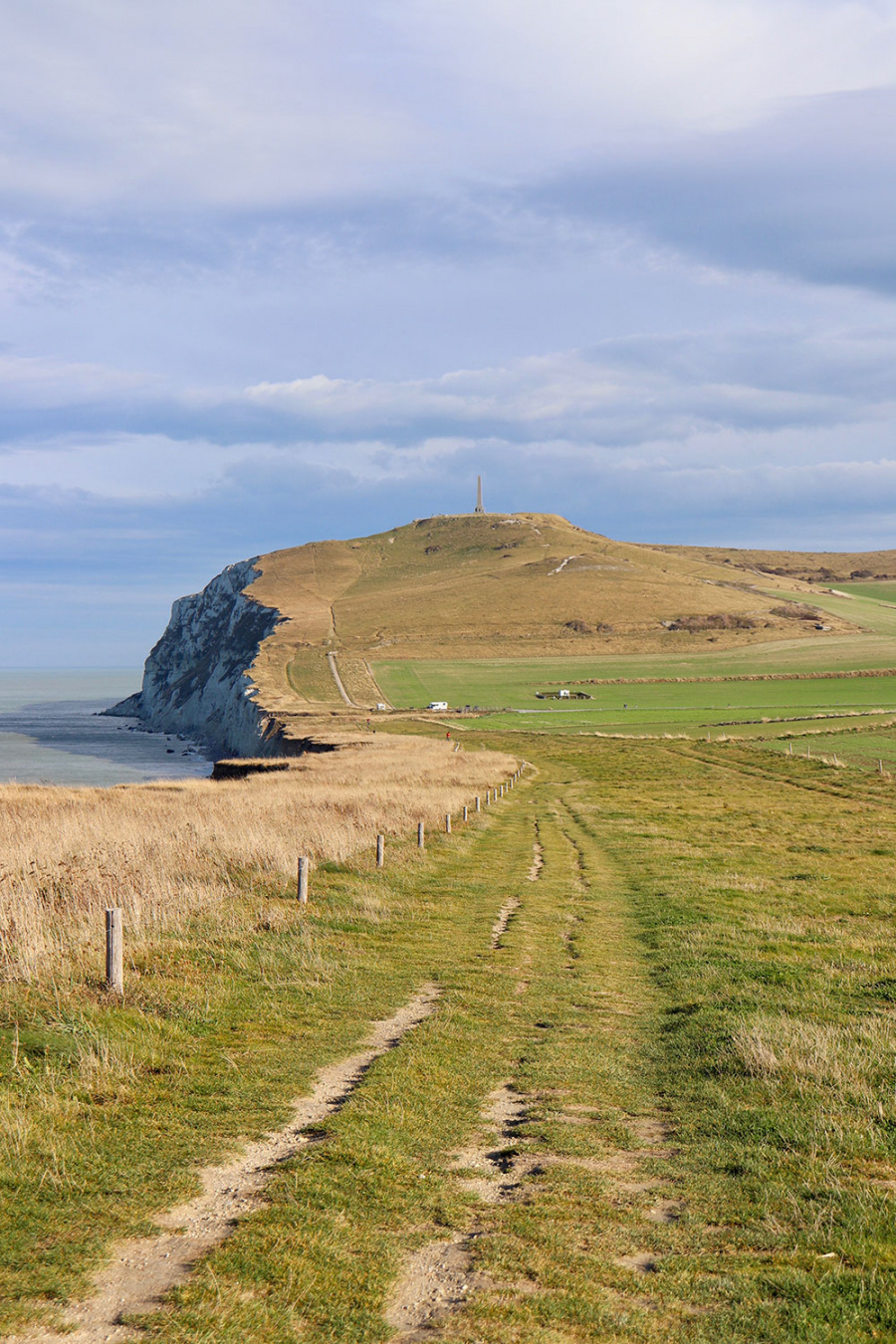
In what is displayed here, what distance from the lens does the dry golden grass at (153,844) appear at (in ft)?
44.8

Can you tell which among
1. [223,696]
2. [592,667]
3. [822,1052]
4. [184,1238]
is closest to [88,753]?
[223,696]

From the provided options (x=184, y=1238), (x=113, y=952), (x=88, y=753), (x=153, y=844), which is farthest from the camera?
(x=88, y=753)

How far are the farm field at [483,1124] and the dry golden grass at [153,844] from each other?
31.0 inches

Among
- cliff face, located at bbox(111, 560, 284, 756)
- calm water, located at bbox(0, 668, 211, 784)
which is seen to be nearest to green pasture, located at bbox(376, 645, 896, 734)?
cliff face, located at bbox(111, 560, 284, 756)

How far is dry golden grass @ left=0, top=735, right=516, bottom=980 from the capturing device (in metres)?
13.6

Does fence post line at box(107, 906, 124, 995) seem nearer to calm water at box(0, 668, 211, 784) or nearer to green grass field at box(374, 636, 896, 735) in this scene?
calm water at box(0, 668, 211, 784)

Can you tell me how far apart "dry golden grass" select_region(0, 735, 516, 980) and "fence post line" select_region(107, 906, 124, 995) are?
2.30 ft

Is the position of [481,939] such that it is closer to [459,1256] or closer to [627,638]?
[459,1256]

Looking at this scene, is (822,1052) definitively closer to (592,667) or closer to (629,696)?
(629,696)

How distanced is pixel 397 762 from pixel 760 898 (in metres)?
32.3

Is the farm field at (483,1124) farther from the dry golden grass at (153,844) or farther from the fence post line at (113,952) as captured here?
the dry golden grass at (153,844)

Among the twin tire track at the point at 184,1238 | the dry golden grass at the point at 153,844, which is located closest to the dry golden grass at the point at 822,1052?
the twin tire track at the point at 184,1238

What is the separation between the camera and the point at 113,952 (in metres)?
11.1

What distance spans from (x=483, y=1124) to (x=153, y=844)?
12713 mm
